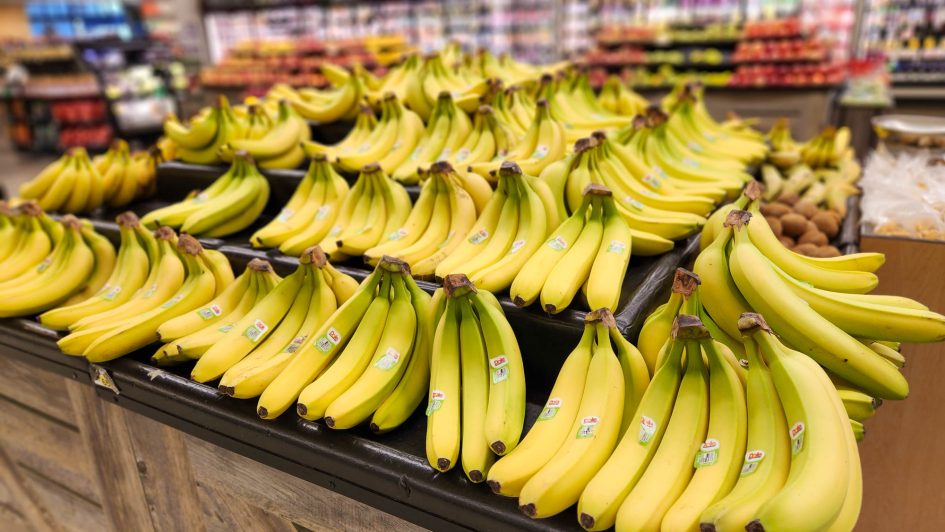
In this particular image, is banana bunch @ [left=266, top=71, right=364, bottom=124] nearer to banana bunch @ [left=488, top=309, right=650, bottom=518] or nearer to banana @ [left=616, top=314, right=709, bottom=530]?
banana bunch @ [left=488, top=309, right=650, bottom=518]

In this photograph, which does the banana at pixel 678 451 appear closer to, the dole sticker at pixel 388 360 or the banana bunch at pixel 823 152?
the dole sticker at pixel 388 360

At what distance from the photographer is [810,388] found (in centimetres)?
98

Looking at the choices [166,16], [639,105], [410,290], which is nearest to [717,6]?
[639,105]

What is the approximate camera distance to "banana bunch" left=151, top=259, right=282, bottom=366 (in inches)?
62.8

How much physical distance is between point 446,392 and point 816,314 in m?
0.74

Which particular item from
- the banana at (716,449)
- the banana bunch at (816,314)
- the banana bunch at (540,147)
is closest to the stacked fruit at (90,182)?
the banana bunch at (540,147)

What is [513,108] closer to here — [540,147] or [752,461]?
[540,147]

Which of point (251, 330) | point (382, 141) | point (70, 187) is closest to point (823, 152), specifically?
point (382, 141)

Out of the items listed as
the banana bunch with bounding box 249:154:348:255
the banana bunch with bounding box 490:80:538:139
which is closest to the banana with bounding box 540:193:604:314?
the banana bunch with bounding box 490:80:538:139

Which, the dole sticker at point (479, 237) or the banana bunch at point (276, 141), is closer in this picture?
the dole sticker at point (479, 237)

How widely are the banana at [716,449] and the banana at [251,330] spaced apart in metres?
1.00

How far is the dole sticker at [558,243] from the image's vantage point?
1491mm

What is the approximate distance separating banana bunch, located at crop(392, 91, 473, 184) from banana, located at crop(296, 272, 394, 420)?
2.87 feet

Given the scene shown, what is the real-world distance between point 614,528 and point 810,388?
1.28 feet
